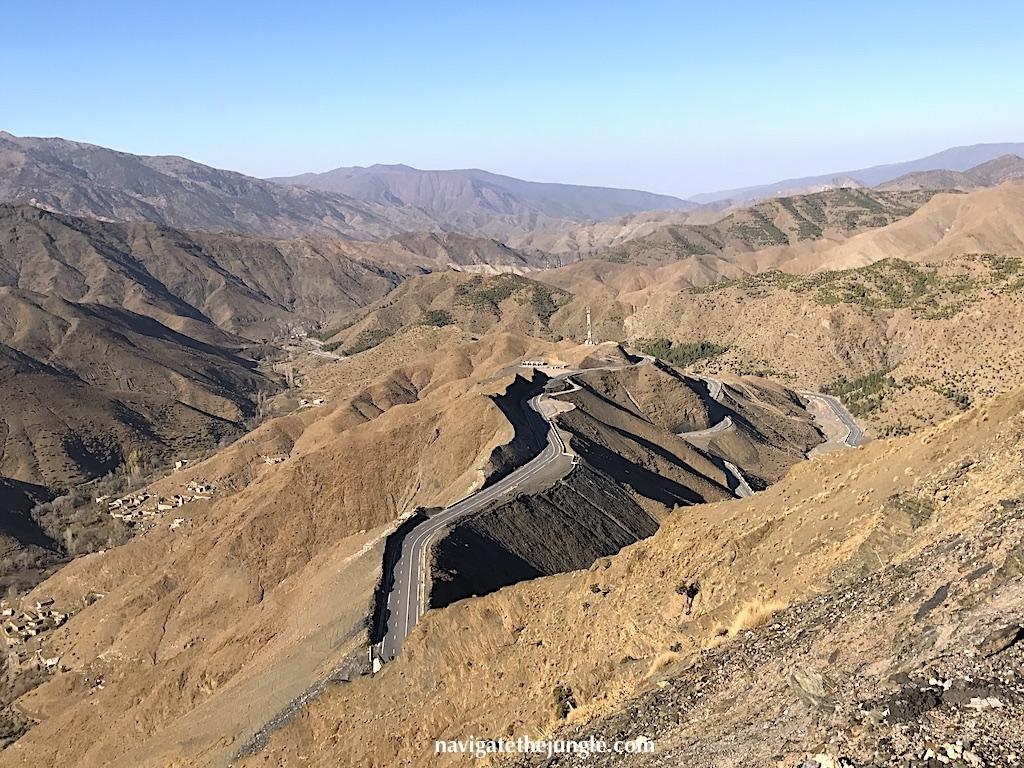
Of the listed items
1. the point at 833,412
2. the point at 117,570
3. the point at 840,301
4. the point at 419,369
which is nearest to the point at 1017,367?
the point at 833,412

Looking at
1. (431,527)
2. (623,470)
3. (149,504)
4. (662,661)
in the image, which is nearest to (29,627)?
(149,504)

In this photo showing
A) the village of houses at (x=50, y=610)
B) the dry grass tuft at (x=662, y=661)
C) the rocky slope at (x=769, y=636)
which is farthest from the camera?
the village of houses at (x=50, y=610)

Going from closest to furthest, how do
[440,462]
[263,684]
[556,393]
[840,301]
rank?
[263,684], [440,462], [556,393], [840,301]

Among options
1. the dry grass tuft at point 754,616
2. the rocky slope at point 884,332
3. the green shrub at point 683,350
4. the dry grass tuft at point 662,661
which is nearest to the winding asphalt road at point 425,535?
the dry grass tuft at point 662,661

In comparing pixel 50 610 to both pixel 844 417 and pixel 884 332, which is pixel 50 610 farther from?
pixel 884 332

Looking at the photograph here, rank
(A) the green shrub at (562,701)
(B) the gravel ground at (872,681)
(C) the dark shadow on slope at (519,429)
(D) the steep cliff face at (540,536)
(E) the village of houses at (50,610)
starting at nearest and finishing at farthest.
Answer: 1. (B) the gravel ground at (872,681)
2. (A) the green shrub at (562,701)
3. (D) the steep cliff face at (540,536)
4. (C) the dark shadow on slope at (519,429)
5. (E) the village of houses at (50,610)

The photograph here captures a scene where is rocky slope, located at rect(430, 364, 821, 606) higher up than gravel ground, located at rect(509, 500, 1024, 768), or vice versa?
gravel ground, located at rect(509, 500, 1024, 768)

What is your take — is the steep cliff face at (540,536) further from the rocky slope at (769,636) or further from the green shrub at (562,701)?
the green shrub at (562,701)

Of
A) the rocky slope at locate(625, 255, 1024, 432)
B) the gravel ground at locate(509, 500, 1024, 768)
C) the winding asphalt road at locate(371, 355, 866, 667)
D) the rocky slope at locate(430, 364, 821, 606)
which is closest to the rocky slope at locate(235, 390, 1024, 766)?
the gravel ground at locate(509, 500, 1024, 768)

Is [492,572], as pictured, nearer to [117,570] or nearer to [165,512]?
[117,570]

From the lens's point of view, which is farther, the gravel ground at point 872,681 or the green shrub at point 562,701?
the green shrub at point 562,701

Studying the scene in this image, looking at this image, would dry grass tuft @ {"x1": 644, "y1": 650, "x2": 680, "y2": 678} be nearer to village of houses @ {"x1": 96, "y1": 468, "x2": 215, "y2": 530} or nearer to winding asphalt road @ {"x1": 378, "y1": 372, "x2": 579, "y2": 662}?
winding asphalt road @ {"x1": 378, "y1": 372, "x2": 579, "y2": 662}
